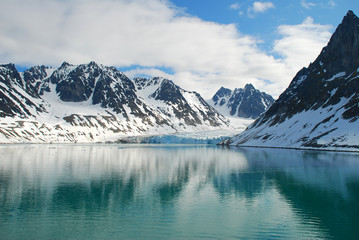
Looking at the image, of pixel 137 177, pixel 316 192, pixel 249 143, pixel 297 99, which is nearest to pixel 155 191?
pixel 137 177

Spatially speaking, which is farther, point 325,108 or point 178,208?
point 325,108

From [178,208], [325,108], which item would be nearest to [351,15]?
[325,108]

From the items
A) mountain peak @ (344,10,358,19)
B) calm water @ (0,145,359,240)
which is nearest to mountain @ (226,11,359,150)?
mountain peak @ (344,10,358,19)

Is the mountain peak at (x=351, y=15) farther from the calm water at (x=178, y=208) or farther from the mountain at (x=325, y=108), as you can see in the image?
the calm water at (x=178, y=208)

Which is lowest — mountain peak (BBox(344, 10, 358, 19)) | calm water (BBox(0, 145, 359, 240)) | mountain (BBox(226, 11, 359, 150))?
calm water (BBox(0, 145, 359, 240))

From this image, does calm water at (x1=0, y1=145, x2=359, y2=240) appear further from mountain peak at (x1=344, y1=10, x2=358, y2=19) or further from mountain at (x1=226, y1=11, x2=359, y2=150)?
mountain peak at (x1=344, y1=10, x2=358, y2=19)

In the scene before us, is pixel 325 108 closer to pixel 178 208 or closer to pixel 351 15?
pixel 351 15

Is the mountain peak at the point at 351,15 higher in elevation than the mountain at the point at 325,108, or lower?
higher

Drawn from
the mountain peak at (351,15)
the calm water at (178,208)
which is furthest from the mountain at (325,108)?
the calm water at (178,208)

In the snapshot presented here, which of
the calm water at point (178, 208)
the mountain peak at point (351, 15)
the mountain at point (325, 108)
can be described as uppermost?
the mountain peak at point (351, 15)
